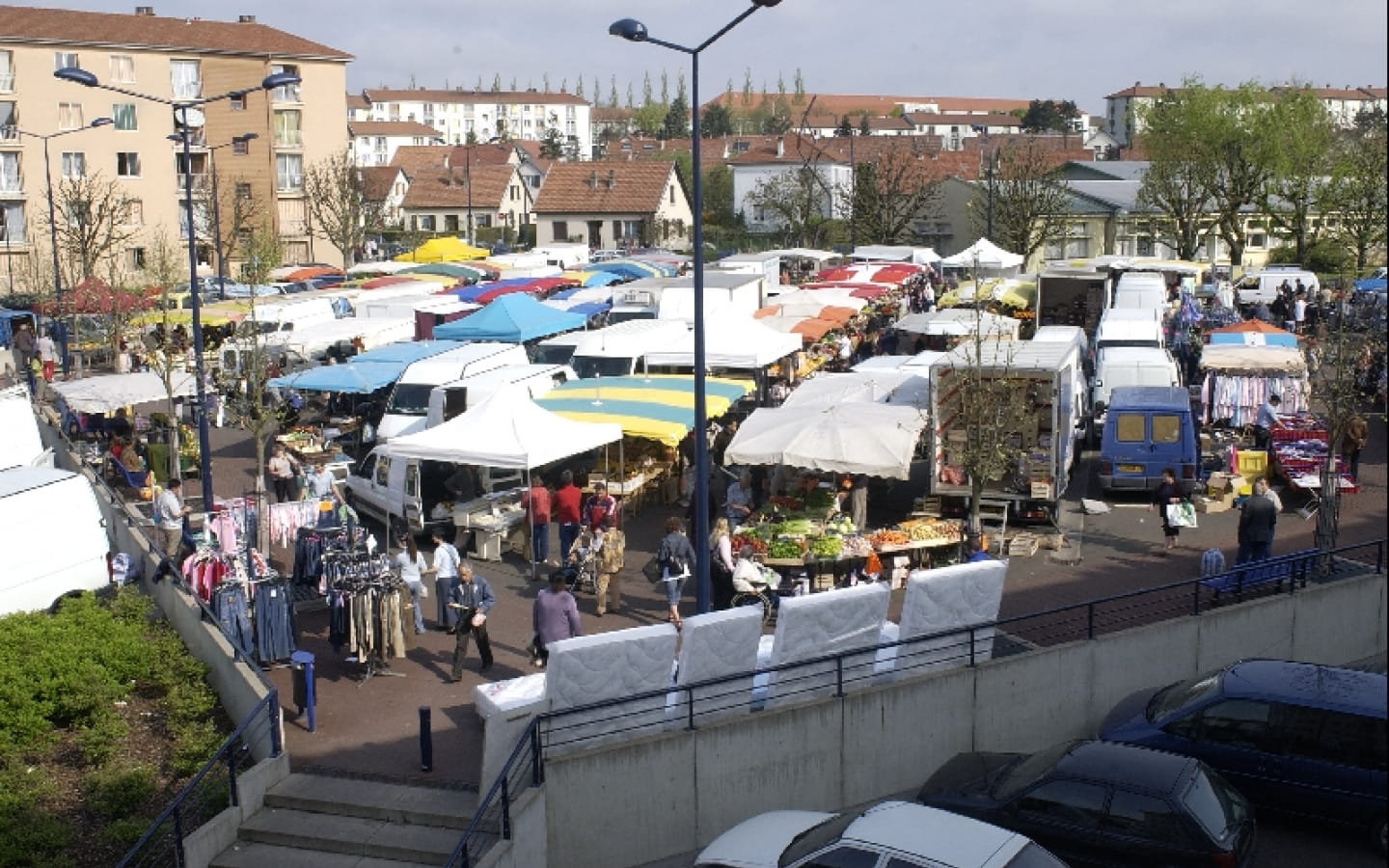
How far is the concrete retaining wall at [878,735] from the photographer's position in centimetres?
1046

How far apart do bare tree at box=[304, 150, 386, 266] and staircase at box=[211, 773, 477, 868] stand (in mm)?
49822

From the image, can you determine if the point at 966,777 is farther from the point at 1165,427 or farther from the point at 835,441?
the point at 1165,427

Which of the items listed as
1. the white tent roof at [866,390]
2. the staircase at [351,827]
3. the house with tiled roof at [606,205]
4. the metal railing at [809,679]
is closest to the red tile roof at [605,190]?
the house with tiled roof at [606,205]

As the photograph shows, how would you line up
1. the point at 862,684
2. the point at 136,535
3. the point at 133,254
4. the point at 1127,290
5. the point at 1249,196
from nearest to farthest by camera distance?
1. the point at 862,684
2. the point at 136,535
3. the point at 1127,290
4. the point at 1249,196
5. the point at 133,254

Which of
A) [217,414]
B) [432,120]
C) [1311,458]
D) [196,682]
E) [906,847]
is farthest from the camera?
[432,120]

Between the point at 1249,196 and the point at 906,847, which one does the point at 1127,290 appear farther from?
the point at 906,847

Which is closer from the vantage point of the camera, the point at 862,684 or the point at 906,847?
the point at 906,847

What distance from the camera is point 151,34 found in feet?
209

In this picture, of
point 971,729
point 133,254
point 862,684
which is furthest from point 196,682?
point 133,254

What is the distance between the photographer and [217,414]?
27.7 meters

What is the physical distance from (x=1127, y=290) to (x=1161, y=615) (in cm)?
2176

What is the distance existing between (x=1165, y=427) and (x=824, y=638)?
10920 millimetres

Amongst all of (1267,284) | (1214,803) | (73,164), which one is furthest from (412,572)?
(73,164)

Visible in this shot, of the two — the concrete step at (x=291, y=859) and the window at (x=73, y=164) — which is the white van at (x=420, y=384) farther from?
the window at (x=73, y=164)
